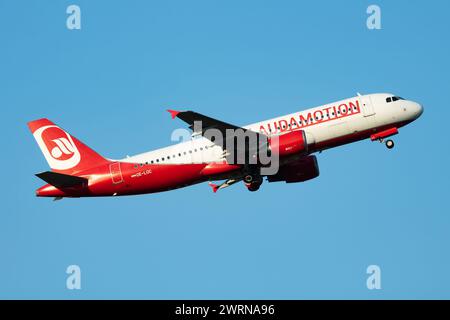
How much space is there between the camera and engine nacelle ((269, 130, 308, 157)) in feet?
171

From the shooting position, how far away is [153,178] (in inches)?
2170

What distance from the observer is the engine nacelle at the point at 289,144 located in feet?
171

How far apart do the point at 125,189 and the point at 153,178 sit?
2.31 m

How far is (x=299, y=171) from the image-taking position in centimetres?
5925

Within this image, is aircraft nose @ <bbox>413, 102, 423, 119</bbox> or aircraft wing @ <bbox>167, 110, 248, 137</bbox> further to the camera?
aircraft nose @ <bbox>413, 102, 423, 119</bbox>

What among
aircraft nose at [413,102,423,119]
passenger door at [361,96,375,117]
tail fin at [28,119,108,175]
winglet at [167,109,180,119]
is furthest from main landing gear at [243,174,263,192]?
aircraft nose at [413,102,423,119]

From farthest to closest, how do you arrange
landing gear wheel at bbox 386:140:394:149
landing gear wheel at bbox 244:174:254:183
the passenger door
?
landing gear wheel at bbox 244:174:254:183
landing gear wheel at bbox 386:140:394:149
the passenger door

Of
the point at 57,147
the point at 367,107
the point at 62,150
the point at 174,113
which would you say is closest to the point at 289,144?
the point at 367,107

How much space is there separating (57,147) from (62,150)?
475mm

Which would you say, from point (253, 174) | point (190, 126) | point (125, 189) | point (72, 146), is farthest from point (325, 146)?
point (72, 146)

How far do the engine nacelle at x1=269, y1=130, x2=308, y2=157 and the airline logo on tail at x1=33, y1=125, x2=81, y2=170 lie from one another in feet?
49.1

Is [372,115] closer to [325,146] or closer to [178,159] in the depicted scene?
[325,146]

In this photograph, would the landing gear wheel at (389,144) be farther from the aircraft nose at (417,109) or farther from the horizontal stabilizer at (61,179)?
the horizontal stabilizer at (61,179)

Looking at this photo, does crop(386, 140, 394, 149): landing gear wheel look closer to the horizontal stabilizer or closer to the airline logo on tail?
the horizontal stabilizer
